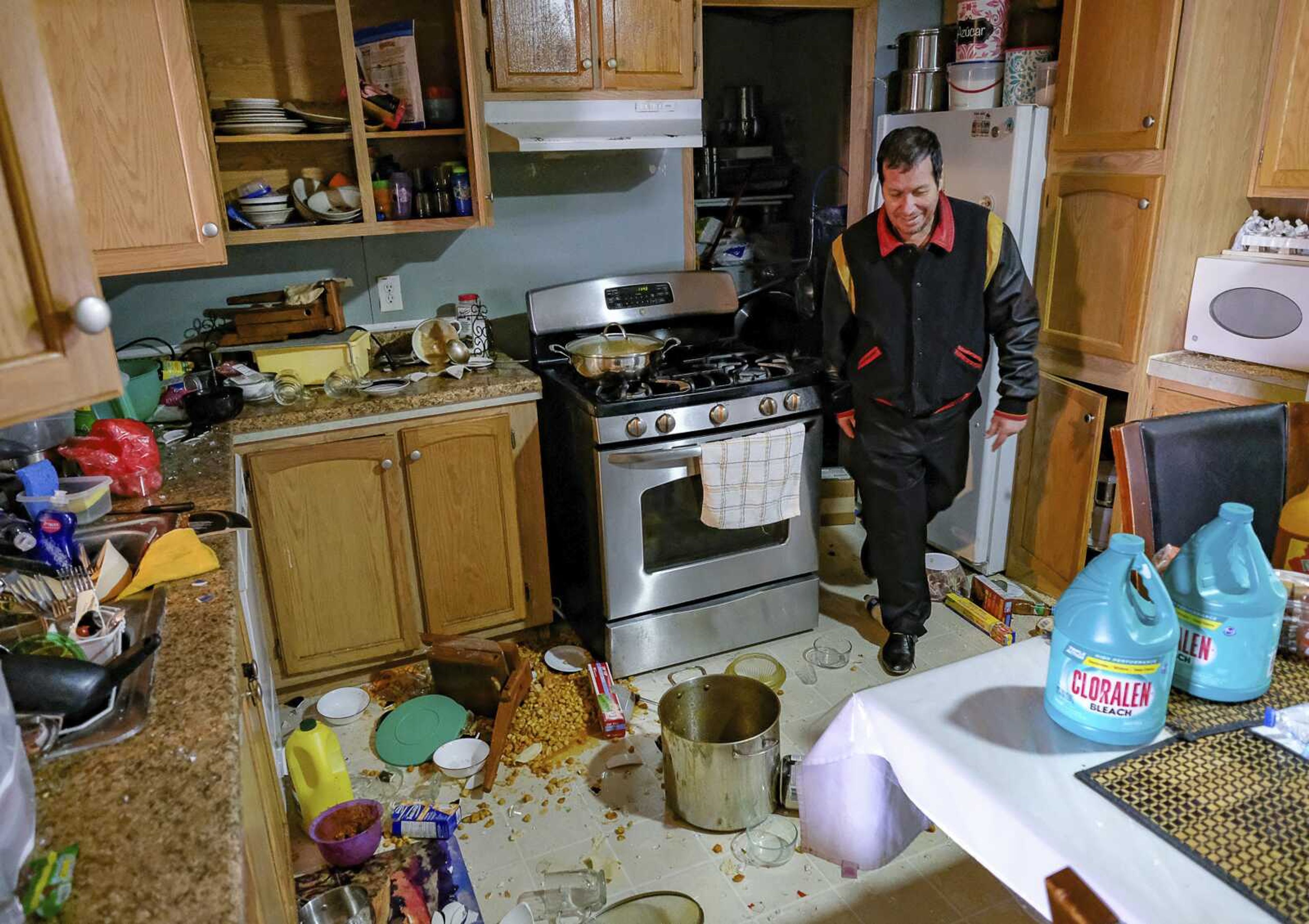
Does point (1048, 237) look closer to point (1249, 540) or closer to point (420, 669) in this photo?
point (1249, 540)

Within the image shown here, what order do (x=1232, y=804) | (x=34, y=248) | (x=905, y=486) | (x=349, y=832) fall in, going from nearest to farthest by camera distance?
1. (x=34, y=248)
2. (x=1232, y=804)
3. (x=349, y=832)
4. (x=905, y=486)

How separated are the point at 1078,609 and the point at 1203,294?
2.05m

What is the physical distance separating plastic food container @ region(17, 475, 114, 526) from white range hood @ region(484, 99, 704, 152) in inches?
55.0

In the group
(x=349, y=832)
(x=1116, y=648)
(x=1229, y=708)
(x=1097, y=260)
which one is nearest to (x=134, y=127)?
(x=349, y=832)

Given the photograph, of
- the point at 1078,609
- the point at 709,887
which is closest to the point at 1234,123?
the point at 1078,609

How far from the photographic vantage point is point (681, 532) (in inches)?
108

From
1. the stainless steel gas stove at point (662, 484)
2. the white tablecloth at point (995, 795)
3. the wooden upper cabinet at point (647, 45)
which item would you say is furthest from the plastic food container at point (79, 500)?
the wooden upper cabinet at point (647, 45)

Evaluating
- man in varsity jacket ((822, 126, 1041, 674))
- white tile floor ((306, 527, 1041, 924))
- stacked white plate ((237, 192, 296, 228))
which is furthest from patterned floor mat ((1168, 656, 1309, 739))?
stacked white plate ((237, 192, 296, 228))

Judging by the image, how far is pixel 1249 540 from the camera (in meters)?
1.12

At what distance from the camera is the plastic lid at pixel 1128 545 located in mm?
1027

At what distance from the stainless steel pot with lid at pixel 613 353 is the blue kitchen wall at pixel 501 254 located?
0.41 metres

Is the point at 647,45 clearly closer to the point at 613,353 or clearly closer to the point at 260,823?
the point at 613,353

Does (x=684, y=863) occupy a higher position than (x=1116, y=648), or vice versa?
(x=1116, y=648)

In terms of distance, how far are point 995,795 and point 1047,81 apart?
2563mm
